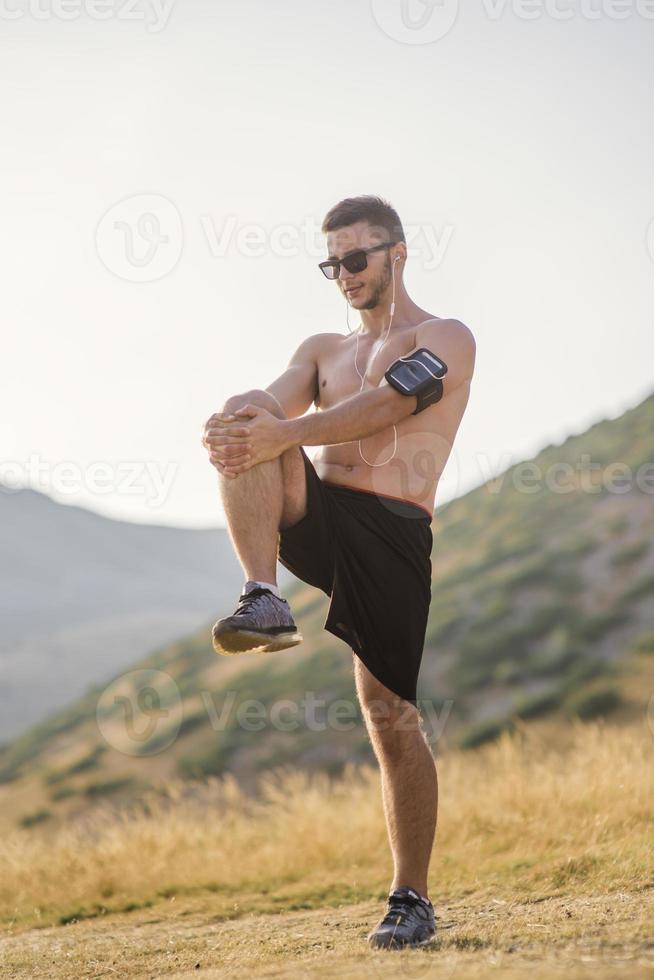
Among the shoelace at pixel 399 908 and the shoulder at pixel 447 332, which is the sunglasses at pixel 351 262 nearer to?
the shoulder at pixel 447 332

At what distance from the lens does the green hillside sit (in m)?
21.7

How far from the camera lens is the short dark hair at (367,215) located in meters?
4.49

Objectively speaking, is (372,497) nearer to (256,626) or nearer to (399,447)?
(399,447)

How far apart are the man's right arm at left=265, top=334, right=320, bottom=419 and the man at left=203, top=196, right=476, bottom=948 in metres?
0.01

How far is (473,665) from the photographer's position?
23797mm

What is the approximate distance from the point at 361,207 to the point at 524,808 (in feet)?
12.1

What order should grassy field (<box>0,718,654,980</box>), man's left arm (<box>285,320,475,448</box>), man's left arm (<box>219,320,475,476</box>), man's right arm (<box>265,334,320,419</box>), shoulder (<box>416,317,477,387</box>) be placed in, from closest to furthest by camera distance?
1. grassy field (<box>0,718,654,980</box>)
2. man's left arm (<box>219,320,475,476</box>)
3. man's left arm (<box>285,320,475,448</box>)
4. shoulder (<box>416,317,477,387</box>)
5. man's right arm (<box>265,334,320,419</box>)

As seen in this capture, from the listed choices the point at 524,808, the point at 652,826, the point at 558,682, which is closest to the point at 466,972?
the point at 652,826

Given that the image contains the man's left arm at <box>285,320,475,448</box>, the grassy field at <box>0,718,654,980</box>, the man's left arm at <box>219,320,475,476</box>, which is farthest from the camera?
the man's left arm at <box>285,320,475,448</box>

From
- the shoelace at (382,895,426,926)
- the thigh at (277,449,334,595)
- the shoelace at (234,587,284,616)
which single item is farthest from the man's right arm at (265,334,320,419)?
the shoelace at (382,895,426,926)

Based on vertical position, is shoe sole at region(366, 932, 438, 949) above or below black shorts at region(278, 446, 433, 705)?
below

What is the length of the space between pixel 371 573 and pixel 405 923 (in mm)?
1219

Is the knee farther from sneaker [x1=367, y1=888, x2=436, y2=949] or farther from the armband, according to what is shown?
sneaker [x1=367, y1=888, x2=436, y2=949]

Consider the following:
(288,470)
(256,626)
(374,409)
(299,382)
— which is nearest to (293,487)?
(288,470)
